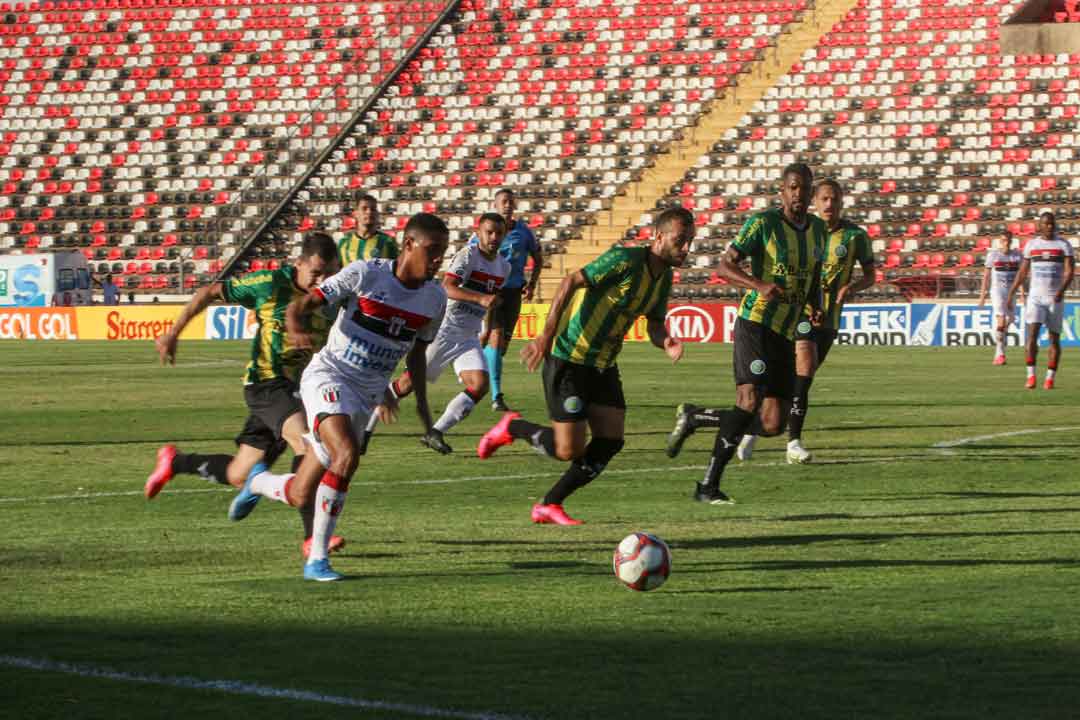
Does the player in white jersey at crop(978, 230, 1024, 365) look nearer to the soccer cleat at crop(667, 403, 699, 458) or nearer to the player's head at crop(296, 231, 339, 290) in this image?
the soccer cleat at crop(667, 403, 699, 458)

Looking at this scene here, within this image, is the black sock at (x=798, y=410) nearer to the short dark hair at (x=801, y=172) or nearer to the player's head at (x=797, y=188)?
the player's head at (x=797, y=188)

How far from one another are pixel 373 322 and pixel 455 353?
7.02 metres

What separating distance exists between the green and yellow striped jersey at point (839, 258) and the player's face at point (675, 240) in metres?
4.56

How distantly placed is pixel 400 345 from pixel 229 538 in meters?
1.89

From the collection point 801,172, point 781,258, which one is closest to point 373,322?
point 801,172


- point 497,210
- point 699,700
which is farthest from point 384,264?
point 497,210

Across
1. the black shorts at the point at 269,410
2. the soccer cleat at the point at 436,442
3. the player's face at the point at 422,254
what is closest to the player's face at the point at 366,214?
the soccer cleat at the point at 436,442

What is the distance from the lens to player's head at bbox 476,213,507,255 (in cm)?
1616

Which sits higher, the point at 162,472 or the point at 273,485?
the point at 273,485

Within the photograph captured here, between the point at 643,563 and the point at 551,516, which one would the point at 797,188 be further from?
the point at 643,563

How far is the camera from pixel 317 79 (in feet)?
163

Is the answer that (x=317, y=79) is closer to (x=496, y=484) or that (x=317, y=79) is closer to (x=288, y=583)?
(x=496, y=484)

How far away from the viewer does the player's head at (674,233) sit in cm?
1029

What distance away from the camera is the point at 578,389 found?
10.8 metres
